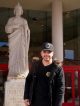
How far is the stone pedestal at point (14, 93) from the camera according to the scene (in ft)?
30.9

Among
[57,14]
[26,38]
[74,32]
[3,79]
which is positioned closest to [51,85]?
[26,38]

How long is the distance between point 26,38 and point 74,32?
8.18m

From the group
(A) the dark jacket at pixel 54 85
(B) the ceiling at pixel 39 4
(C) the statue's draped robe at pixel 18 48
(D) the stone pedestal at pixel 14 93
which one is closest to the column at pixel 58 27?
(B) the ceiling at pixel 39 4

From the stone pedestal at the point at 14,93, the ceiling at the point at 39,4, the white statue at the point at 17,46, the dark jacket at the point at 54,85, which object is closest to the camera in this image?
the dark jacket at the point at 54,85

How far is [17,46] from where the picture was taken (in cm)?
1008

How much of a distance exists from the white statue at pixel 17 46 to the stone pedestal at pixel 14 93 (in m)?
0.44

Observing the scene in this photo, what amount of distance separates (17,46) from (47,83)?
5.26 meters

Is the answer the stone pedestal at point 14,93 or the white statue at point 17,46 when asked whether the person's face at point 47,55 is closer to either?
the stone pedestal at point 14,93

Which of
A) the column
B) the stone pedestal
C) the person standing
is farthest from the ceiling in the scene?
the person standing

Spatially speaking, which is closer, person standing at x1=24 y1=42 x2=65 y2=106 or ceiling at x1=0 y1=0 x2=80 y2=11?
person standing at x1=24 y1=42 x2=65 y2=106

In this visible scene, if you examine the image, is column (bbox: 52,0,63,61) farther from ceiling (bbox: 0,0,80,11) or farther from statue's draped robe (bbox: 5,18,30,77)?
statue's draped robe (bbox: 5,18,30,77)

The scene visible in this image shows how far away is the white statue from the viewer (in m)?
9.99

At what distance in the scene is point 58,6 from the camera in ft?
46.7

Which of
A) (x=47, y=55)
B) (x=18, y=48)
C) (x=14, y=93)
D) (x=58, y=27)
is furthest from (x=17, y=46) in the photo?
(x=47, y=55)
